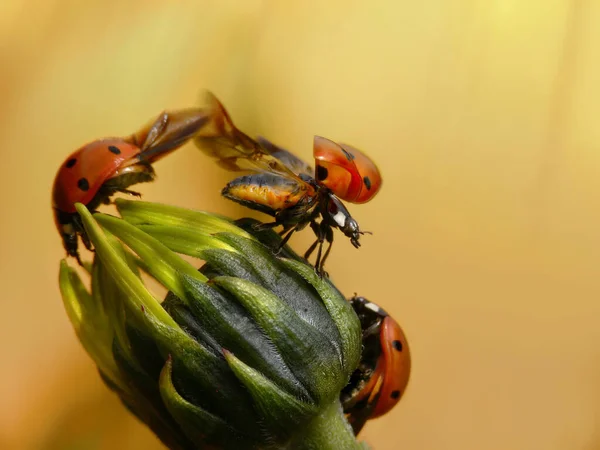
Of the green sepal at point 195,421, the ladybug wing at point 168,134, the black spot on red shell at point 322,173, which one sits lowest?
the green sepal at point 195,421

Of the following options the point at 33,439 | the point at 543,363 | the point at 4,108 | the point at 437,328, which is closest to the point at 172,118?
the point at 4,108

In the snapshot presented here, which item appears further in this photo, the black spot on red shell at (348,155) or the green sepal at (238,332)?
the black spot on red shell at (348,155)

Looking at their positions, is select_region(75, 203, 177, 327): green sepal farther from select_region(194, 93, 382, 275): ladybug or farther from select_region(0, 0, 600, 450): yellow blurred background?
select_region(0, 0, 600, 450): yellow blurred background

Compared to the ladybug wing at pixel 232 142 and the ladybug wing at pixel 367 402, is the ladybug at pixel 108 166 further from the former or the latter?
the ladybug wing at pixel 367 402

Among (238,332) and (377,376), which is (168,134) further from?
(377,376)

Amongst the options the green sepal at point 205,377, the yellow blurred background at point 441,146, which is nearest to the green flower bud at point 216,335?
the green sepal at point 205,377

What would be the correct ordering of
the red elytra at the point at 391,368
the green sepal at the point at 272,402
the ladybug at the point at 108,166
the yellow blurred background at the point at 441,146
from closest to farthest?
the green sepal at the point at 272,402 → the ladybug at the point at 108,166 → the red elytra at the point at 391,368 → the yellow blurred background at the point at 441,146
